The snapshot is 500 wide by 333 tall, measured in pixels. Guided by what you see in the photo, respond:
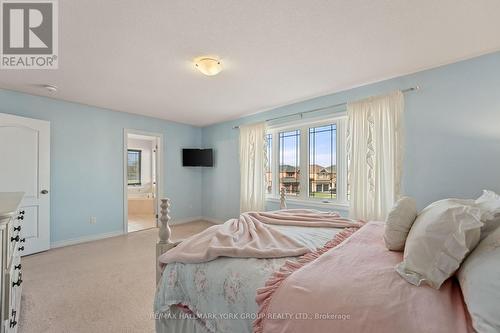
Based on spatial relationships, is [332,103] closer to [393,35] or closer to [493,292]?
[393,35]

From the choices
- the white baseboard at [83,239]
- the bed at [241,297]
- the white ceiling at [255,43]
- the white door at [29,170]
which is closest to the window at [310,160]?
the white ceiling at [255,43]

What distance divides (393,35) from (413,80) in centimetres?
103

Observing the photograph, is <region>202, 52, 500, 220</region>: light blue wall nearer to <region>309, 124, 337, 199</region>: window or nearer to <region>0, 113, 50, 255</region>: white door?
<region>309, 124, 337, 199</region>: window

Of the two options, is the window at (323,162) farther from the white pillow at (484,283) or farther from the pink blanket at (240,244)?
the white pillow at (484,283)

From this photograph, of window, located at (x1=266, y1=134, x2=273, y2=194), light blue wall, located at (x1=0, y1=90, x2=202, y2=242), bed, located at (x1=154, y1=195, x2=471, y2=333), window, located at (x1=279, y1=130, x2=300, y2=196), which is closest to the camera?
bed, located at (x1=154, y1=195, x2=471, y2=333)

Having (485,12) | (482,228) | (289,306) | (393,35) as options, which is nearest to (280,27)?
(393,35)

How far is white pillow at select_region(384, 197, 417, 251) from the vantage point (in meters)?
1.35

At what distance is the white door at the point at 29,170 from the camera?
3150 mm

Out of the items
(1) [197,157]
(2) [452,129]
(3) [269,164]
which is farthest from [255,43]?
(1) [197,157]

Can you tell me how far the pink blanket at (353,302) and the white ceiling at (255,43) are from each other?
172 cm

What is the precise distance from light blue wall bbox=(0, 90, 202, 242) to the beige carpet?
0.54 meters

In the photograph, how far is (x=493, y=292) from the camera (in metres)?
0.77

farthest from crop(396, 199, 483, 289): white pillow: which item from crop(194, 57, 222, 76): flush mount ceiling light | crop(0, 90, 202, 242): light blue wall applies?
crop(0, 90, 202, 242): light blue wall

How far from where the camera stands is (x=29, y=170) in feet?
10.9
